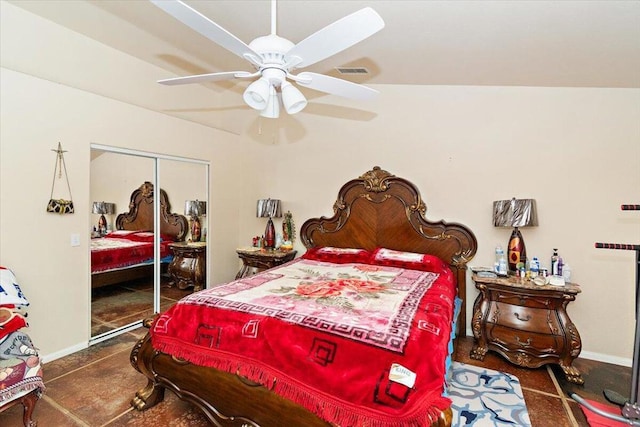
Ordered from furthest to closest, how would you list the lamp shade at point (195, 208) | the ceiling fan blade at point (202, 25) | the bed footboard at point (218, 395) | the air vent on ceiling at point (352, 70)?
1. the lamp shade at point (195, 208)
2. the air vent on ceiling at point (352, 70)
3. the bed footboard at point (218, 395)
4. the ceiling fan blade at point (202, 25)

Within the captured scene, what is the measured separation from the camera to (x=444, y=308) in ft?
7.23

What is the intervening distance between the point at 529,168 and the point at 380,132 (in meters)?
1.70

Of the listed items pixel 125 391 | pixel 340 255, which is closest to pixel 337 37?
pixel 340 255

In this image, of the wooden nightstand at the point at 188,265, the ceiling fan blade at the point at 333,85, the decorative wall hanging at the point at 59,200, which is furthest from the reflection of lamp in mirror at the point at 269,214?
the ceiling fan blade at the point at 333,85

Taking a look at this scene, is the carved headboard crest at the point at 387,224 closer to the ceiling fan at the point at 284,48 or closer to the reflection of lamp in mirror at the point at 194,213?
the reflection of lamp in mirror at the point at 194,213

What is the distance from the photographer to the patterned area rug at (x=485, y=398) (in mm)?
2170

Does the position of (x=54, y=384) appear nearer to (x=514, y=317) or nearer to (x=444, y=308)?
(x=444, y=308)

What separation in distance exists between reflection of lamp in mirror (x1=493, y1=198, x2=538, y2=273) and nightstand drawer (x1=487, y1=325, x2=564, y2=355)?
0.65 metres

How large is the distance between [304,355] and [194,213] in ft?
10.6

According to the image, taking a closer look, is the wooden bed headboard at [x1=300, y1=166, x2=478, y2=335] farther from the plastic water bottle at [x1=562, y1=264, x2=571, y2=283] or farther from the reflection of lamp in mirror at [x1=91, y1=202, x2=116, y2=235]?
the reflection of lamp in mirror at [x1=91, y1=202, x2=116, y2=235]

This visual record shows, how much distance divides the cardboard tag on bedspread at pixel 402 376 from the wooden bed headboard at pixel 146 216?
340cm

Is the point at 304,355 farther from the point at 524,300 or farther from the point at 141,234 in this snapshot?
the point at 141,234

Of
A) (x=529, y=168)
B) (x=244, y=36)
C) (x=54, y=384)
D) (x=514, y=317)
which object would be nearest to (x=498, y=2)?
(x=529, y=168)

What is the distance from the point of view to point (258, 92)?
6.00ft
